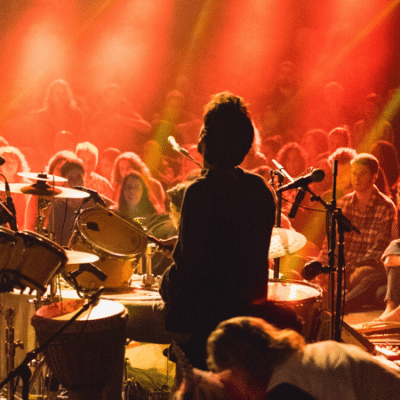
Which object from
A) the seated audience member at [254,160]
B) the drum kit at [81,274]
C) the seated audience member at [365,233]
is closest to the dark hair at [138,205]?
the seated audience member at [254,160]

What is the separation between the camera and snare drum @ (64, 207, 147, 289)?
3.25 m

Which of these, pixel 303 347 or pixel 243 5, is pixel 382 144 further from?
pixel 303 347

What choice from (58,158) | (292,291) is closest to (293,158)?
(58,158)

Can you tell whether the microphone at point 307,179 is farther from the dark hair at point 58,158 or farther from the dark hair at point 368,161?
the dark hair at point 58,158

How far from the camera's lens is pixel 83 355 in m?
2.60

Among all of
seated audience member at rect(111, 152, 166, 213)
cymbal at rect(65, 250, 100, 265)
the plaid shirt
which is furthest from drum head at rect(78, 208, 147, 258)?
seated audience member at rect(111, 152, 166, 213)

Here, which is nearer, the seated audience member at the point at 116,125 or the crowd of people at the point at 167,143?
the crowd of people at the point at 167,143

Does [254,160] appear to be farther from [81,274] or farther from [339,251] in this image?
[81,274]

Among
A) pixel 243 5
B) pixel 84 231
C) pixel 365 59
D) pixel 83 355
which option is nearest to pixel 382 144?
pixel 365 59

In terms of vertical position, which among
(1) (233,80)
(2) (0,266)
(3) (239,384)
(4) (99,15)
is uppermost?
(4) (99,15)

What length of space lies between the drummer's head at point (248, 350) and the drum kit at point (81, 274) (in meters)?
0.63

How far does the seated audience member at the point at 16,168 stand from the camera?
748cm

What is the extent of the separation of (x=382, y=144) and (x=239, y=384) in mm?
6170

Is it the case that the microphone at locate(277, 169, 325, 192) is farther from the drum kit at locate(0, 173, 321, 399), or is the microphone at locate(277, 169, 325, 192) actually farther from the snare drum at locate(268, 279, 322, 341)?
the snare drum at locate(268, 279, 322, 341)
